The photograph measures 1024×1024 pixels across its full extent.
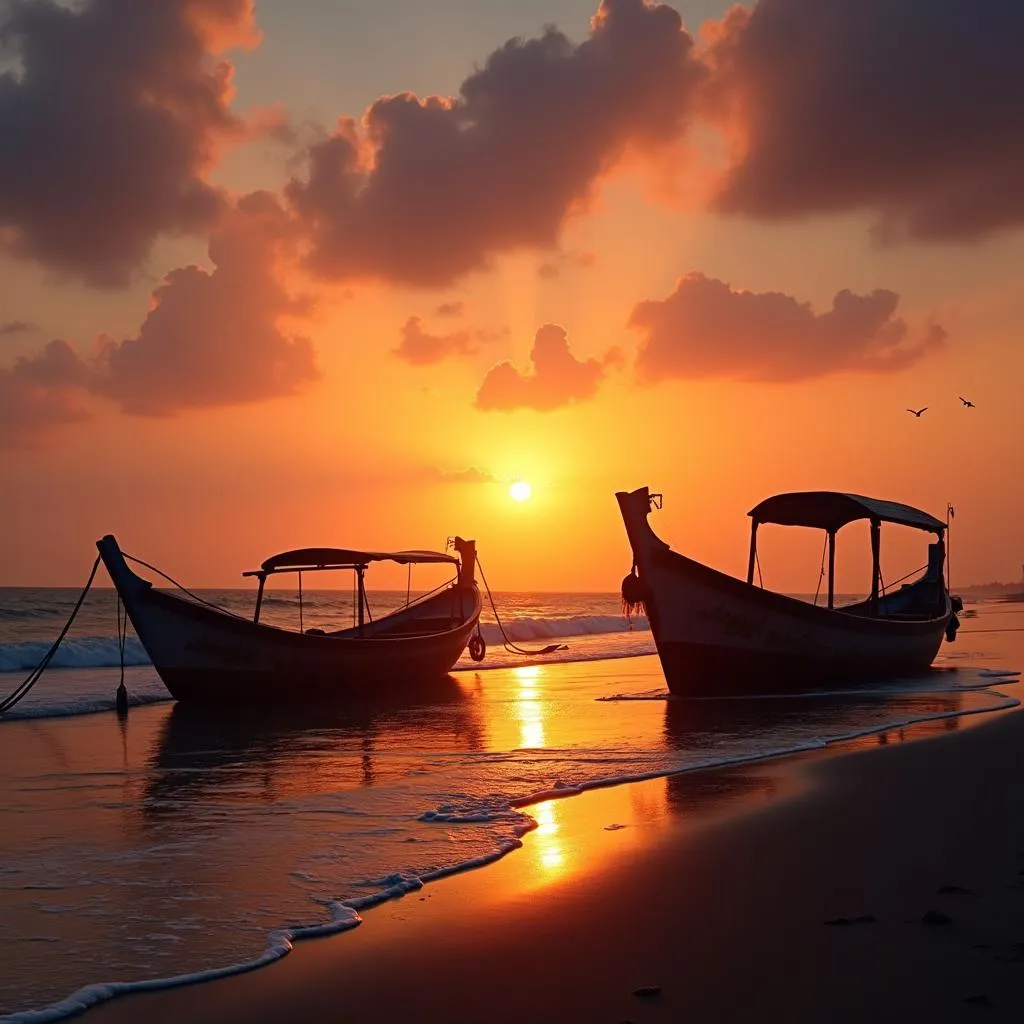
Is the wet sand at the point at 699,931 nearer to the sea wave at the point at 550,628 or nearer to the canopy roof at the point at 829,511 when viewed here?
the canopy roof at the point at 829,511

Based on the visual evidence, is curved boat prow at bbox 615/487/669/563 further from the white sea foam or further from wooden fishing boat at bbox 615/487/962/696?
the white sea foam

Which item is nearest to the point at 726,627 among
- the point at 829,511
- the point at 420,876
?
the point at 829,511

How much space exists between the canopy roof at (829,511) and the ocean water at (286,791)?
3.60 metres

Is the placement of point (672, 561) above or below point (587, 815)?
above

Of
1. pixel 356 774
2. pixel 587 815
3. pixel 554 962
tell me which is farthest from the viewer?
pixel 356 774

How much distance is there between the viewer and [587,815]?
899cm

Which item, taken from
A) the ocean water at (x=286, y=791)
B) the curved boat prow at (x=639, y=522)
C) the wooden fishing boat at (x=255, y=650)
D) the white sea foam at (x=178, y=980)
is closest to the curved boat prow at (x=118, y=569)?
the wooden fishing boat at (x=255, y=650)

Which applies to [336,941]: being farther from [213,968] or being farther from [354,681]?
[354,681]

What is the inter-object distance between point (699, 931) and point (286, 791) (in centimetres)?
587

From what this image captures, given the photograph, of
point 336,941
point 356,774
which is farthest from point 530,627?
point 336,941

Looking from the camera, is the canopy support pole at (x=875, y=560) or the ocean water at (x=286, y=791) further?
the canopy support pole at (x=875, y=560)

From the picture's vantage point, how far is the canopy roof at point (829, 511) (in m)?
22.1

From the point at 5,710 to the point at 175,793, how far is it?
10879 millimetres

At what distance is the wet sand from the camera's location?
4.66 meters
